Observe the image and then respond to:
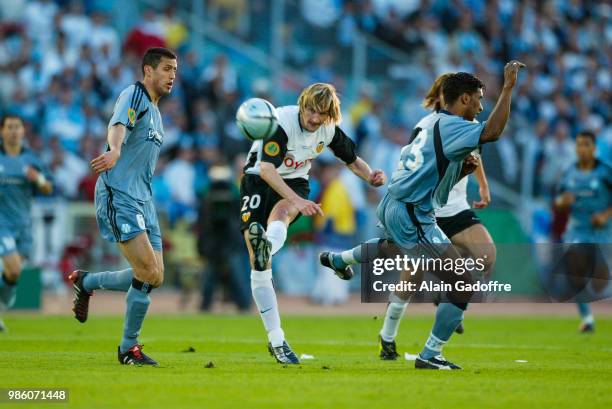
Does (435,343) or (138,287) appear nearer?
(435,343)

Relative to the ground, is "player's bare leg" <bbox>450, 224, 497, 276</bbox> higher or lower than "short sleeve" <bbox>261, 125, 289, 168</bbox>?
lower

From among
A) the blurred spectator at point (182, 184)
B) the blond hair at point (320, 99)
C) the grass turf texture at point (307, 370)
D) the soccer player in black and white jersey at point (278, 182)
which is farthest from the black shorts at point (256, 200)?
the blurred spectator at point (182, 184)

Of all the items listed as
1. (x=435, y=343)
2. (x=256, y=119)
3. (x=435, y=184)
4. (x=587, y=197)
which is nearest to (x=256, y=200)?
(x=256, y=119)

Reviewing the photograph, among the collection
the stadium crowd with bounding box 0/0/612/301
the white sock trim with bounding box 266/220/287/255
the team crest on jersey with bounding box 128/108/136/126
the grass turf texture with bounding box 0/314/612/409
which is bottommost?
the grass turf texture with bounding box 0/314/612/409

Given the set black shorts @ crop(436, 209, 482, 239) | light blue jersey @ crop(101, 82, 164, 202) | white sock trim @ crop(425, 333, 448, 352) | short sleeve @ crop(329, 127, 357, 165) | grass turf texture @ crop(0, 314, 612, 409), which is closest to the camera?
grass turf texture @ crop(0, 314, 612, 409)

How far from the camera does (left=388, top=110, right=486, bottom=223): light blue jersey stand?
10.3 metres

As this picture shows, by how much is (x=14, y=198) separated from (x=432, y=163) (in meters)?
7.68

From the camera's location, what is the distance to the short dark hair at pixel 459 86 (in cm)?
1068

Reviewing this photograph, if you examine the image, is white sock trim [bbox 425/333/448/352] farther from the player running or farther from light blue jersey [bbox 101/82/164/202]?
light blue jersey [bbox 101/82/164/202]

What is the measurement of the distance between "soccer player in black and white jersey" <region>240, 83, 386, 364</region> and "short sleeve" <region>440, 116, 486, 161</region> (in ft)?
4.43

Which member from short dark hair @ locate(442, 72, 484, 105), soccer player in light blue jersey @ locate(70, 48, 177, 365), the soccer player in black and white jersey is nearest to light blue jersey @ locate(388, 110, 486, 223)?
short dark hair @ locate(442, 72, 484, 105)

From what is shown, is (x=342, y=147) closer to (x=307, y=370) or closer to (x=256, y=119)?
(x=256, y=119)

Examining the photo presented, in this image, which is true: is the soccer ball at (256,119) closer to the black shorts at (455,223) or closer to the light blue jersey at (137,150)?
the light blue jersey at (137,150)

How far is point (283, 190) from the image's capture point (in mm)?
10891
